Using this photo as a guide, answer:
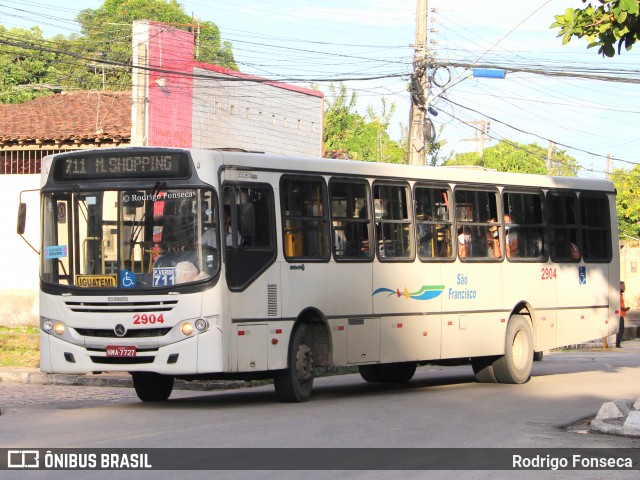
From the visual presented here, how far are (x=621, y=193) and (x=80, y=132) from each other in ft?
113

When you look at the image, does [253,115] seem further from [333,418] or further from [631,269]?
[333,418]

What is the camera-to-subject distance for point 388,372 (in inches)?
767

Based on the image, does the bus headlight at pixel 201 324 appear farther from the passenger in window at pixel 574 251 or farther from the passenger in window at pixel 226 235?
the passenger in window at pixel 574 251

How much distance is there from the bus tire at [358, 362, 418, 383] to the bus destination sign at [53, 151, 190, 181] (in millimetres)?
6522

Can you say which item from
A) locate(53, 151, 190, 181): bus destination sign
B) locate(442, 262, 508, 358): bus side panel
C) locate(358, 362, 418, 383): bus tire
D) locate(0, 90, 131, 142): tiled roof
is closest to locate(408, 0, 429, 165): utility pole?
locate(0, 90, 131, 142): tiled roof

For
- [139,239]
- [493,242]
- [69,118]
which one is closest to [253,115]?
[69,118]

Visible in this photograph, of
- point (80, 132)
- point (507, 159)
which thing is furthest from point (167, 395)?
point (507, 159)

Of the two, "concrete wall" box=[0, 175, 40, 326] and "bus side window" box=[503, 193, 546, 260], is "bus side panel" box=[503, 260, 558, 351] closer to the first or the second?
"bus side window" box=[503, 193, 546, 260]

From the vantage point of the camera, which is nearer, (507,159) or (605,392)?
(605,392)

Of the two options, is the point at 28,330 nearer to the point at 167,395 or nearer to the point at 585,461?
the point at 167,395

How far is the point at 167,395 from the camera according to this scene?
15.6 meters

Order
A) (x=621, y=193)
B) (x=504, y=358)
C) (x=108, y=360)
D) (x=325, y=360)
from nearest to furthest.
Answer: (x=108, y=360)
(x=325, y=360)
(x=504, y=358)
(x=621, y=193)

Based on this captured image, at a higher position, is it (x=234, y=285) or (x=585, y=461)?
(x=234, y=285)

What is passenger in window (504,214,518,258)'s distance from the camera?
62.1 feet
